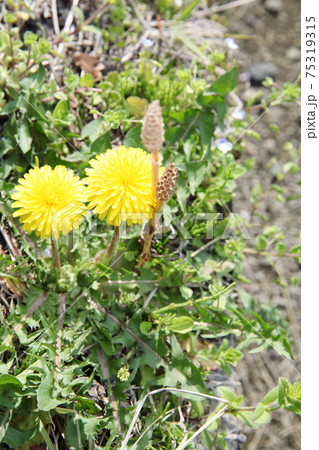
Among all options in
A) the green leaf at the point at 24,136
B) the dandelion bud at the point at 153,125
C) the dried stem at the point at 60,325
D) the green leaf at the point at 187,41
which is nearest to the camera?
the dandelion bud at the point at 153,125

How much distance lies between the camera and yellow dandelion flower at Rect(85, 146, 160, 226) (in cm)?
162

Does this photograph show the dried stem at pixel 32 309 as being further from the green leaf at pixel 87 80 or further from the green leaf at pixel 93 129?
the green leaf at pixel 87 80

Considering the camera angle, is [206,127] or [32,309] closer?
[32,309]

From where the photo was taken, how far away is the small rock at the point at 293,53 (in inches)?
140

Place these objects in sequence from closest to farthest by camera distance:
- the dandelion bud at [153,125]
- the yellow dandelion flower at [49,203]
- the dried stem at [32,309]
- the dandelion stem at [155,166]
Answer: the dandelion bud at [153,125] < the dandelion stem at [155,166] < the yellow dandelion flower at [49,203] < the dried stem at [32,309]

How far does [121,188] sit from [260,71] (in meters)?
2.39

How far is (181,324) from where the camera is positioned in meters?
1.95

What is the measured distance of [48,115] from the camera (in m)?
2.19

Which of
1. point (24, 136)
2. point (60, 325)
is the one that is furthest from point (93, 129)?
point (60, 325)

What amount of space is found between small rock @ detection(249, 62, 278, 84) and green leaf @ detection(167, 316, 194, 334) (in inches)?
→ 91.7

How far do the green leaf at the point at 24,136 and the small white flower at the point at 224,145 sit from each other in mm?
1112

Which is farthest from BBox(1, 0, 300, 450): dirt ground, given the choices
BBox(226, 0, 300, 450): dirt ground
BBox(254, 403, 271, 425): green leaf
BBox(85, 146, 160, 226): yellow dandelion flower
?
BBox(85, 146, 160, 226): yellow dandelion flower

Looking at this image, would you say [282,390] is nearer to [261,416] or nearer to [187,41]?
[261,416]

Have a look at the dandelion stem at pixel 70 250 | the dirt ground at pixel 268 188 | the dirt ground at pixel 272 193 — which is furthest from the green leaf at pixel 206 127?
the dandelion stem at pixel 70 250
